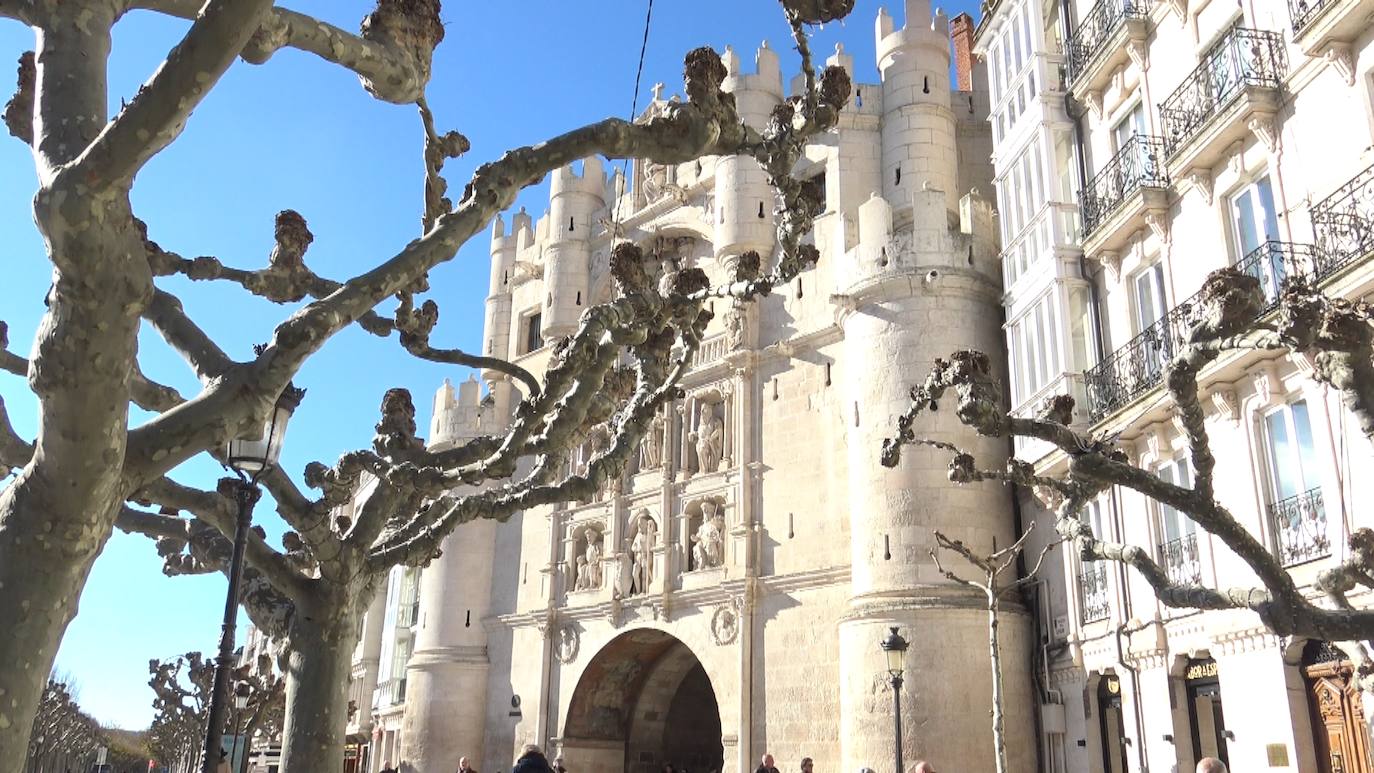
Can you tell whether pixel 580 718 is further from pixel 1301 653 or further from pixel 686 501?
pixel 1301 653

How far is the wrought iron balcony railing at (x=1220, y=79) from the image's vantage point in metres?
12.7

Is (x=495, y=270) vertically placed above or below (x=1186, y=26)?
above

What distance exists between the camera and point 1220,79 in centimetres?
1363

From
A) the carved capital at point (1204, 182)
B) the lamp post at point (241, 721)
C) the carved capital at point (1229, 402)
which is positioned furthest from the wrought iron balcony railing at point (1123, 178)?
the lamp post at point (241, 721)

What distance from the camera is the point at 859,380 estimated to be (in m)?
22.1

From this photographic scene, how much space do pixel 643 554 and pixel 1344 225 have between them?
1828 centimetres

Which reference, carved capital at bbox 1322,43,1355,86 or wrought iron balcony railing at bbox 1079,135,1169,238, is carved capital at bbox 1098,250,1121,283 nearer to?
wrought iron balcony railing at bbox 1079,135,1169,238

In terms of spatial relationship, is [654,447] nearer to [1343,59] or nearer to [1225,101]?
[1225,101]

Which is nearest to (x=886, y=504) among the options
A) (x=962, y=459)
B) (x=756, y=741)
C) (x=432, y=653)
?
(x=756, y=741)

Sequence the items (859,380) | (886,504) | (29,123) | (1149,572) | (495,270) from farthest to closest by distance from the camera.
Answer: (495,270), (859,380), (886,504), (1149,572), (29,123)

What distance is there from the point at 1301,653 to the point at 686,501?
15.5 m

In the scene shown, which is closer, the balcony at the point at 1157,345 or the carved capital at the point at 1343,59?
the carved capital at the point at 1343,59

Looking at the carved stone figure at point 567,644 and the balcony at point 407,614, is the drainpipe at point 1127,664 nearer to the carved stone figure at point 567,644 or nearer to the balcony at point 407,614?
the carved stone figure at point 567,644

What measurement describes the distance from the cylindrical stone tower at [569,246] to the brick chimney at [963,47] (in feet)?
34.4
